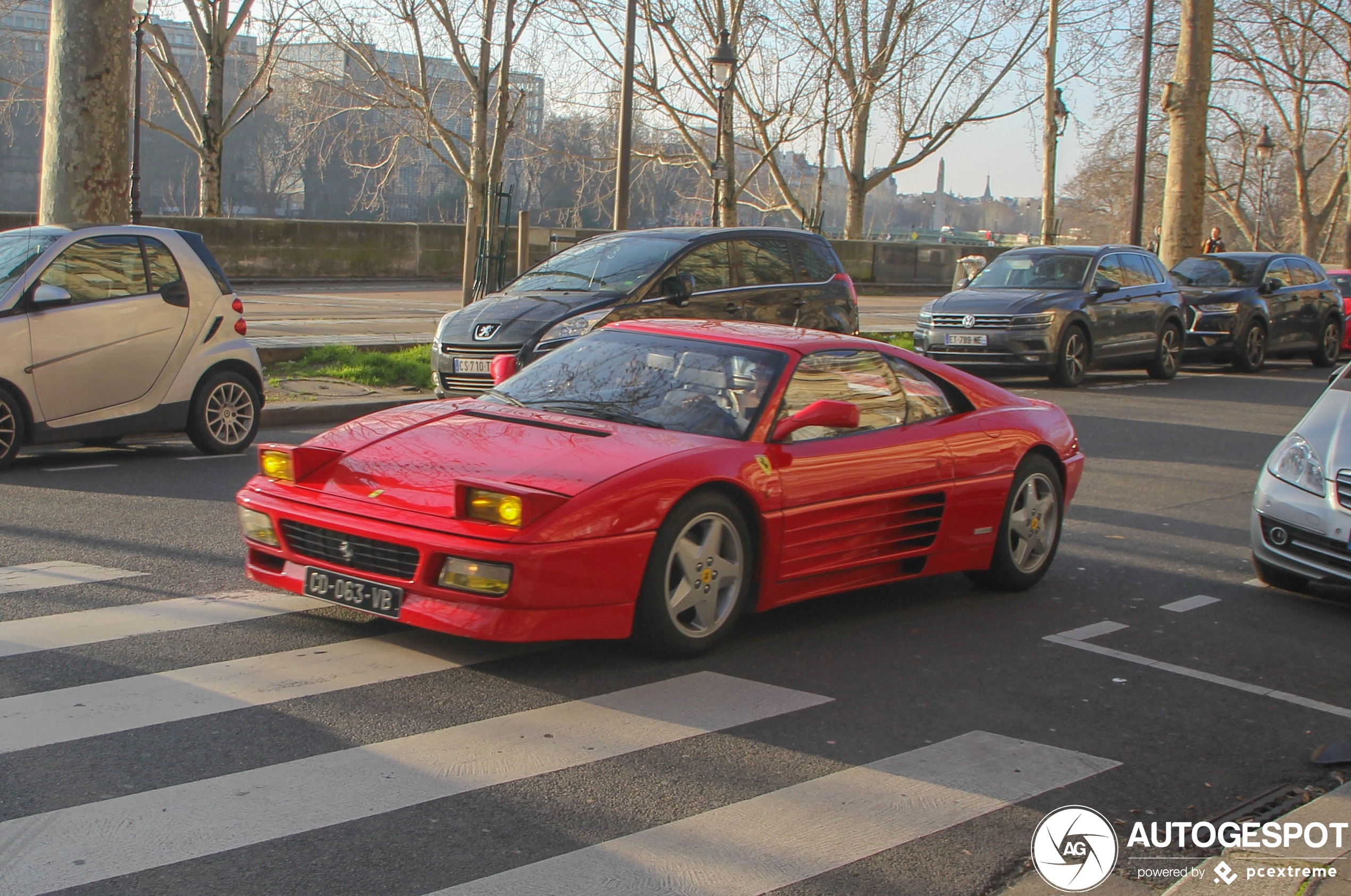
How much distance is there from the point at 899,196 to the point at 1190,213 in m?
119

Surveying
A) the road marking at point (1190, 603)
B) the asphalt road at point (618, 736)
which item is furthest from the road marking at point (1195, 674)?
the road marking at point (1190, 603)

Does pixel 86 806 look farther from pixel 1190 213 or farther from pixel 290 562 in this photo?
pixel 1190 213

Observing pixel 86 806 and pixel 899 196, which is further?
pixel 899 196

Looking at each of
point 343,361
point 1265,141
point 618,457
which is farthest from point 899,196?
point 618,457

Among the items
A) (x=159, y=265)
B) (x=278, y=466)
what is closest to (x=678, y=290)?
(x=159, y=265)

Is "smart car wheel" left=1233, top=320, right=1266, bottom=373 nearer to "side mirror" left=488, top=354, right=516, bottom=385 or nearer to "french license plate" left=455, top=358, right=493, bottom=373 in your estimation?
"french license plate" left=455, top=358, right=493, bottom=373

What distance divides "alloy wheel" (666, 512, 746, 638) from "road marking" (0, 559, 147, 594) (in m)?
2.73

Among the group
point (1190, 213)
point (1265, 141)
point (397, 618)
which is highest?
point (1265, 141)

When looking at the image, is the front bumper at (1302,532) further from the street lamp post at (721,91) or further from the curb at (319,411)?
the street lamp post at (721,91)

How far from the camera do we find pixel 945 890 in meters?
3.65

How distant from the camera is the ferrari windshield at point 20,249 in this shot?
30.8 ft

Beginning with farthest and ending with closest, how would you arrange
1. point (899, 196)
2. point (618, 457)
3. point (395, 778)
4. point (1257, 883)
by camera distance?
point (899, 196) < point (618, 457) < point (395, 778) < point (1257, 883)

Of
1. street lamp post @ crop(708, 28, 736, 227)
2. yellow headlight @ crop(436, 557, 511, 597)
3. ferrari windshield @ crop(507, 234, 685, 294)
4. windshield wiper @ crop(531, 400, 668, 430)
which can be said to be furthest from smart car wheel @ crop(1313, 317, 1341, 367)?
yellow headlight @ crop(436, 557, 511, 597)

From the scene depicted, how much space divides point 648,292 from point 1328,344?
15154 millimetres
